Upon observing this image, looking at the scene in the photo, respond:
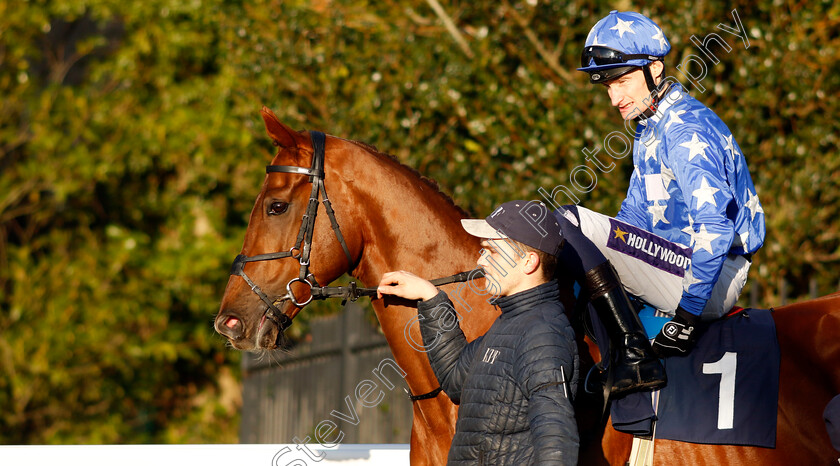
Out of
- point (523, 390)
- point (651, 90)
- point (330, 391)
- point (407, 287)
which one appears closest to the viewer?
point (523, 390)

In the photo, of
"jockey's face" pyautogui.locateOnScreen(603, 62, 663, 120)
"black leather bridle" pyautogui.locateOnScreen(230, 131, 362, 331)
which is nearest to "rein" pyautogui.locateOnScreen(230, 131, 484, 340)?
"black leather bridle" pyautogui.locateOnScreen(230, 131, 362, 331)

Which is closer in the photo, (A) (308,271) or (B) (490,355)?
(B) (490,355)

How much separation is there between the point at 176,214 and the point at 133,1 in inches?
98.0

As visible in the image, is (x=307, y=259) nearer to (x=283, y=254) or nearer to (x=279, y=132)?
(x=283, y=254)

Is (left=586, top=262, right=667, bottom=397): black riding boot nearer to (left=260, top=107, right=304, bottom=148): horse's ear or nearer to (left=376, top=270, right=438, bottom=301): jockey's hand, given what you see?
(left=376, top=270, right=438, bottom=301): jockey's hand

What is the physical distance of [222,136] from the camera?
30.7 feet

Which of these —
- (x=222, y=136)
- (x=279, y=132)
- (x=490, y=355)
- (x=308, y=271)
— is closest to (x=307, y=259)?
(x=308, y=271)

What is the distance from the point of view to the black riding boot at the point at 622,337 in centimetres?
258

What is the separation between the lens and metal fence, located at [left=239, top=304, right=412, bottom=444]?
19.1ft

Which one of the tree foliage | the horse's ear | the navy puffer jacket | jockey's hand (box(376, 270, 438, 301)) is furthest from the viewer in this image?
the tree foliage

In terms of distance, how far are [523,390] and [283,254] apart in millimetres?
1057

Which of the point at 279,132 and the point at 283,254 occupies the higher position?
the point at 279,132

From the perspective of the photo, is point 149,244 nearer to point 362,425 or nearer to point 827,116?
point 362,425

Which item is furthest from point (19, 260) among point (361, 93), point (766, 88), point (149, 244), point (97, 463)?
point (766, 88)
